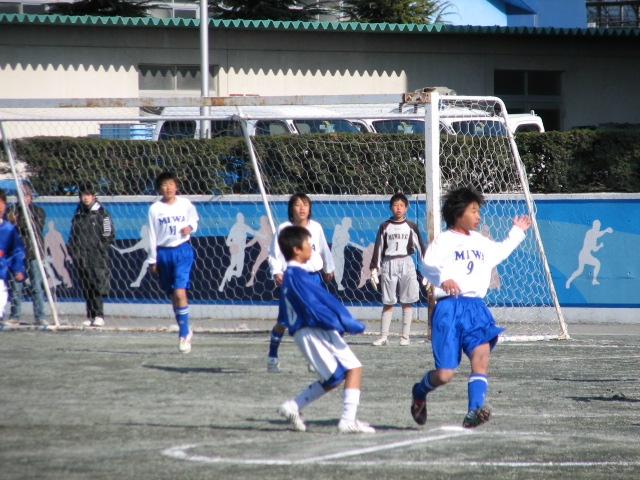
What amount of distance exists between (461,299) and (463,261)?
0.27 metres

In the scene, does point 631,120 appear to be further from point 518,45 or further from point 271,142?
point 271,142

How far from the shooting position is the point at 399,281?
11352 millimetres

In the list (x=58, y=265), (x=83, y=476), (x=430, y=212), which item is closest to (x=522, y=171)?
(x=430, y=212)

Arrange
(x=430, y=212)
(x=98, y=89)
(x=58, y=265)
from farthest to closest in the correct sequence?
1. (x=98, y=89)
2. (x=58, y=265)
3. (x=430, y=212)

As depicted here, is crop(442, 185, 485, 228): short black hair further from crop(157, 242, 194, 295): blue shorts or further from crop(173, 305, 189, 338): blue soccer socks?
crop(173, 305, 189, 338): blue soccer socks

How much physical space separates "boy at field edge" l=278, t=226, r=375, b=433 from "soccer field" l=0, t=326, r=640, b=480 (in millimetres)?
166

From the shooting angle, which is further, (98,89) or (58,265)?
(98,89)

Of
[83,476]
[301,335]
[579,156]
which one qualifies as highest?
[579,156]

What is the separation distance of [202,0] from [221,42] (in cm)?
356

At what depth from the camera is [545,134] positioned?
1416 centimetres

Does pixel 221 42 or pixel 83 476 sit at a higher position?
pixel 221 42

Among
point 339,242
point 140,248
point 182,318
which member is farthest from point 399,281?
point 140,248

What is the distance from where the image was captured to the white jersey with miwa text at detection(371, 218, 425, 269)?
11273 mm

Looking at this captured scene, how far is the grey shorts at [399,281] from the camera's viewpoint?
36.9 feet
